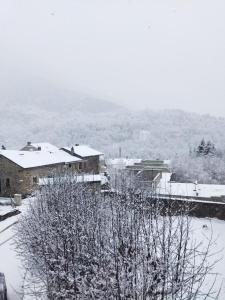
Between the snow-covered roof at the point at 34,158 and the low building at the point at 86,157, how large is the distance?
256cm

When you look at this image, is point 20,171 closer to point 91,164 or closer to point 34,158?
point 34,158

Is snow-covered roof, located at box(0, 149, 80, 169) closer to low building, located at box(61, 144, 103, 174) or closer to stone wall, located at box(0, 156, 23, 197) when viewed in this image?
stone wall, located at box(0, 156, 23, 197)

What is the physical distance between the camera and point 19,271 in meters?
16.3

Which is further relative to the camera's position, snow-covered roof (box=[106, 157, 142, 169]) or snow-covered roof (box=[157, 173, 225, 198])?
snow-covered roof (box=[106, 157, 142, 169])

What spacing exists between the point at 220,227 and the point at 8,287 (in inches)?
506

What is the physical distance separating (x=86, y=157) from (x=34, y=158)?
11712mm

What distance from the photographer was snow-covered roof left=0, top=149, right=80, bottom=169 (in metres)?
37.0

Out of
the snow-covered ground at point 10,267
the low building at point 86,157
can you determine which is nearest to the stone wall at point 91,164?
the low building at point 86,157

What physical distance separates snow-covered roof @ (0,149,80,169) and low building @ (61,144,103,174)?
2.56 metres

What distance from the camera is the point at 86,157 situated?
50094 mm

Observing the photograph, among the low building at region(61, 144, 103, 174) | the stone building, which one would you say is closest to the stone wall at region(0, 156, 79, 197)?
the stone building

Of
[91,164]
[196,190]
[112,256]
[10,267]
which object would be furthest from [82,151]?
[112,256]

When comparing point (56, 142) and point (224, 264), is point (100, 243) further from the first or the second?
point (56, 142)

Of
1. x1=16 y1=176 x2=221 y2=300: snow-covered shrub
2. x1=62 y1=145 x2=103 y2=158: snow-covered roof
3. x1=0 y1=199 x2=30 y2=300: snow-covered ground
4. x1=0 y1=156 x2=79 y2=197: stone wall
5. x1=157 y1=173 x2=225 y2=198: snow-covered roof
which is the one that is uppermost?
x1=62 y1=145 x2=103 y2=158: snow-covered roof
